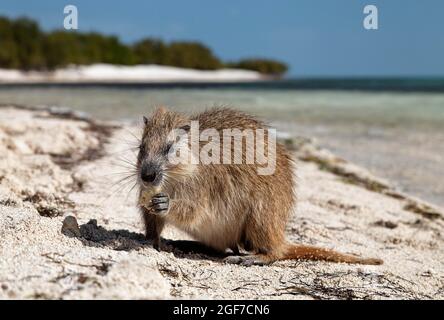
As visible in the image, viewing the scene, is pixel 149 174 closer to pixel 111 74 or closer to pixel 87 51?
pixel 111 74

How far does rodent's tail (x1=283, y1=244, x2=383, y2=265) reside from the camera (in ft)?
12.7

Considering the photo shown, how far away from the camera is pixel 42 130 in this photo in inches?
316

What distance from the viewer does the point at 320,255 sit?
153 inches

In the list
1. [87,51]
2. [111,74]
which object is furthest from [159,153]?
[87,51]

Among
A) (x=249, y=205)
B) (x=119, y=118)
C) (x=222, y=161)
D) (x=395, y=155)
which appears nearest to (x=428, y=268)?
(x=249, y=205)

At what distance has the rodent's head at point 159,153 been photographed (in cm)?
356

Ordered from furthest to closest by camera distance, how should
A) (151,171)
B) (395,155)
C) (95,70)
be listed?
1. (95,70)
2. (395,155)
3. (151,171)

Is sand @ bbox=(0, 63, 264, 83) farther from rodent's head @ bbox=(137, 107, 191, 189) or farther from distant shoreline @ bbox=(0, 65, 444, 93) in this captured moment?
rodent's head @ bbox=(137, 107, 191, 189)

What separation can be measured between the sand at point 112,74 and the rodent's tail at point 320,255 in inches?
A: 1916

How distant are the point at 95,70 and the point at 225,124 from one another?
6714 cm

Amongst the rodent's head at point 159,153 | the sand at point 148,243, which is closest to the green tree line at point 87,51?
the sand at point 148,243

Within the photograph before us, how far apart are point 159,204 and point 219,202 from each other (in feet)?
1.43

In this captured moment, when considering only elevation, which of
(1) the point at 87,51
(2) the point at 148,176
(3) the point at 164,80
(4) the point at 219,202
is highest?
(1) the point at 87,51
